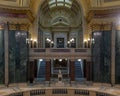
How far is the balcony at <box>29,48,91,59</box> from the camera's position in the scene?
91.2 ft

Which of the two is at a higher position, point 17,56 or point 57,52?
point 57,52

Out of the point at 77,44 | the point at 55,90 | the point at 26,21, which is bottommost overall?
the point at 55,90

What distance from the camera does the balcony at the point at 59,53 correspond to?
1095 inches

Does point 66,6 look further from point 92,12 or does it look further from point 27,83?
point 27,83

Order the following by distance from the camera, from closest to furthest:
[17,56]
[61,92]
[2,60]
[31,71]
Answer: [61,92]
[2,60]
[17,56]
[31,71]

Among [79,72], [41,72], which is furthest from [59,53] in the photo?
[79,72]

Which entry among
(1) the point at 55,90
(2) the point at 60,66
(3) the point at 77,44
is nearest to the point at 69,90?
(1) the point at 55,90

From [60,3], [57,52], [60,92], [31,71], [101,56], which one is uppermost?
[60,3]

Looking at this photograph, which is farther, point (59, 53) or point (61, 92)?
point (59, 53)

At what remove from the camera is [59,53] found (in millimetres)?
27812

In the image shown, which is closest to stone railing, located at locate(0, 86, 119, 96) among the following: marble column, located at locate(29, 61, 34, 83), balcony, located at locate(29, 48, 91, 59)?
marble column, located at locate(29, 61, 34, 83)

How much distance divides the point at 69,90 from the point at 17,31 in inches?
380

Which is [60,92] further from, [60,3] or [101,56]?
[60,3]

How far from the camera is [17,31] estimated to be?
2628cm
